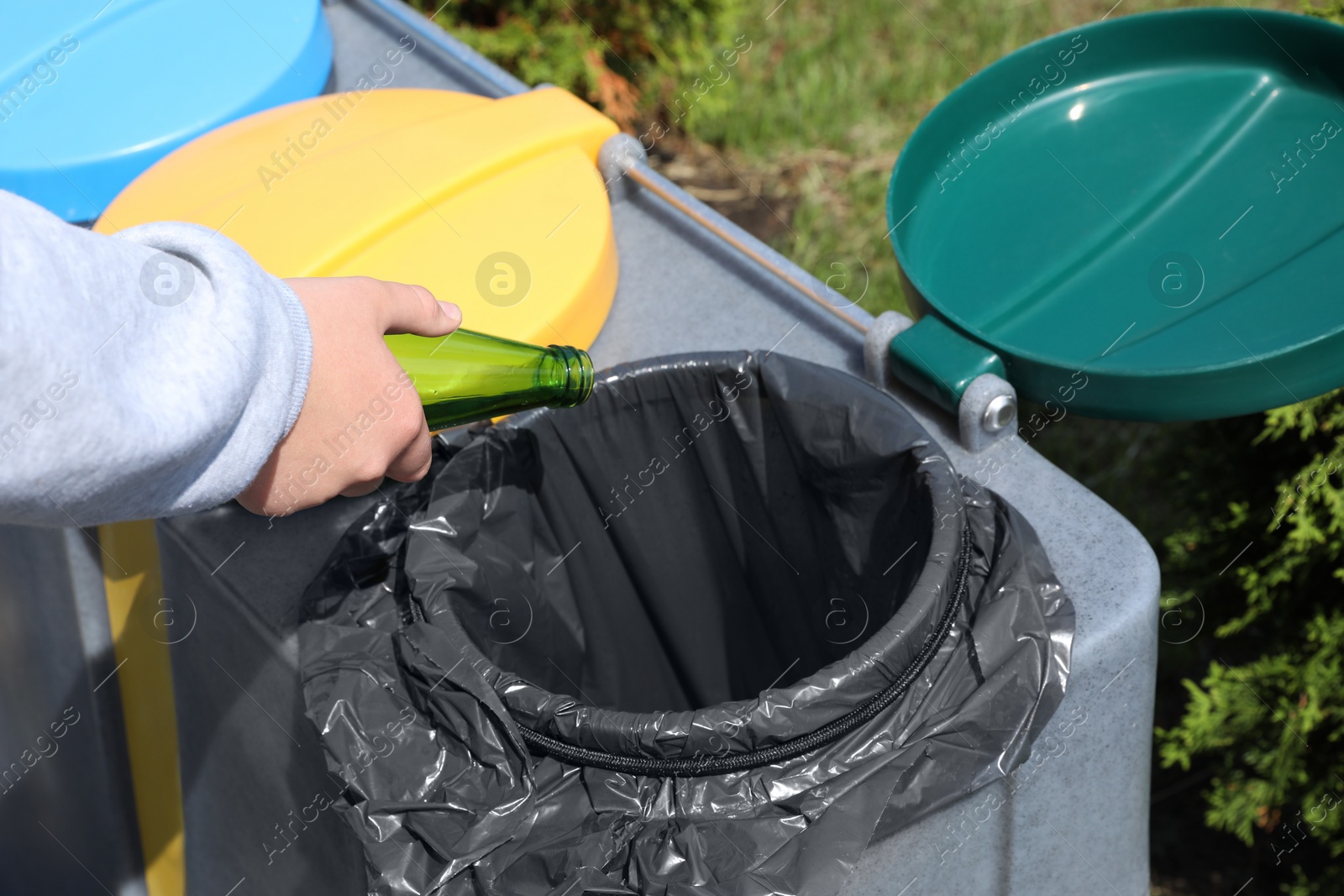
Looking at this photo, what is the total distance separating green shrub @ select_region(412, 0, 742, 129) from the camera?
254 cm

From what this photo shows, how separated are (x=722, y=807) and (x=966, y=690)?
0.68 feet

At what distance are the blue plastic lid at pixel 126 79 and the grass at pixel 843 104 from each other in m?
1.35

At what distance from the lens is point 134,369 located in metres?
0.69

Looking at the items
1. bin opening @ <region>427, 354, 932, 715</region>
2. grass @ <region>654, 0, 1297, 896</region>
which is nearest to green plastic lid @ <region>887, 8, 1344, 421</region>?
bin opening @ <region>427, 354, 932, 715</region>

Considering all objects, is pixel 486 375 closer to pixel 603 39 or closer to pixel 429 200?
pixel 429 200

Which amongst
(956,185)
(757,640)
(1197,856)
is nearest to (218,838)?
(757,640)

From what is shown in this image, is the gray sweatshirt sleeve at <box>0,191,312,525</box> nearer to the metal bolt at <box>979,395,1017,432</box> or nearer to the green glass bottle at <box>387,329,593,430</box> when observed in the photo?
the green glass bottle at <box>387,329,593,430</box>

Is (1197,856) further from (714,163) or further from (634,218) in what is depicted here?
(714,163)

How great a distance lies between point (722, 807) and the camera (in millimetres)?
775

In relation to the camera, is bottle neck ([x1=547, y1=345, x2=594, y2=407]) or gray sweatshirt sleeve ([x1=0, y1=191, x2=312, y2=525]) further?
bottle neck ([x1=547, y1=345, x2=594, y2=407])

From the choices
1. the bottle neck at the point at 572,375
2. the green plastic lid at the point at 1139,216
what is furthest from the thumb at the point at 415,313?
the green plastic lid at the point at 1139,216

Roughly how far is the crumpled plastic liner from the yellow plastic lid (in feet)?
0.65

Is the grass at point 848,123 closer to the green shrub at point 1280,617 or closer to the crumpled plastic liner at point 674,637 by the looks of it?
the green shrub at point 1280,617

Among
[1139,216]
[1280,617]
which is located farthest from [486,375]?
[1280,617]
